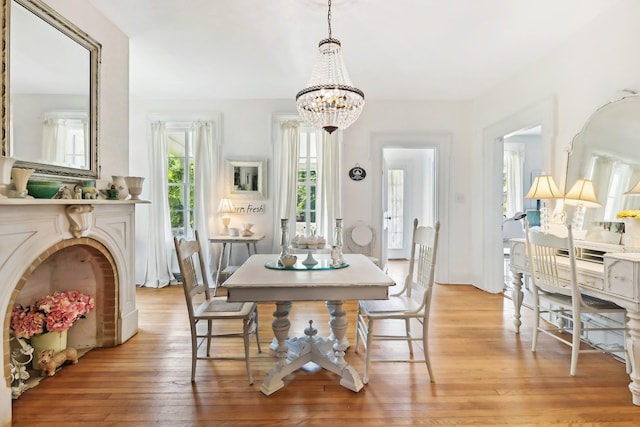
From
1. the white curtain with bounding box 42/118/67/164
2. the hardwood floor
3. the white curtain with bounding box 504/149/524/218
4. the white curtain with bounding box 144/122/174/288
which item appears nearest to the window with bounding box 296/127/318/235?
the white curtain with bounding box 144/122/174/288

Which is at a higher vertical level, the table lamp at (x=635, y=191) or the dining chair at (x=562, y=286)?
the table lamp at (x=635, y=191)

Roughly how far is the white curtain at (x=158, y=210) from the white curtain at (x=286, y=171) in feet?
5.20

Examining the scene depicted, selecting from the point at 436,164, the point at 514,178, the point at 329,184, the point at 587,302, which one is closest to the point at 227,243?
the point at 329,184

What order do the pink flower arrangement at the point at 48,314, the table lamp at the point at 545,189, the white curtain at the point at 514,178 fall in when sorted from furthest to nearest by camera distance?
1. the white curtain at the point at 514,178
2. the table lamp at the point at 545,189
3. the pink flower arrangement at the point at 48,314

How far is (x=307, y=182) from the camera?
4.98m

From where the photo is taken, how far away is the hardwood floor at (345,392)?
1868 millimetres

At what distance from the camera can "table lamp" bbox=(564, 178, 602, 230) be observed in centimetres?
281

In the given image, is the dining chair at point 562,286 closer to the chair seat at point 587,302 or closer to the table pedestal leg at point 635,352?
the chair seat at point 587,302

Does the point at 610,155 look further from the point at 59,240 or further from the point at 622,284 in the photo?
the point at 59,240

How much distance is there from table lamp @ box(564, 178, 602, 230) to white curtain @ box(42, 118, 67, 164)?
13.4 feet

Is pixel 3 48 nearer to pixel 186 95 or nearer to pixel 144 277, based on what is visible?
pixel 186 95

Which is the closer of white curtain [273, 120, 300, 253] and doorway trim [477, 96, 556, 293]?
doorway trim [477, 96, 556, 293]

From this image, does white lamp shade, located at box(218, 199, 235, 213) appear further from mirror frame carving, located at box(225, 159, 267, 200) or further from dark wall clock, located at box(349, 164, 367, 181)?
dark wall clock, located at box(349, 164, 367, 181)

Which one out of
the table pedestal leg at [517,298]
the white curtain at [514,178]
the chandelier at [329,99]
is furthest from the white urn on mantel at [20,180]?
the white curtain at [514,178]
